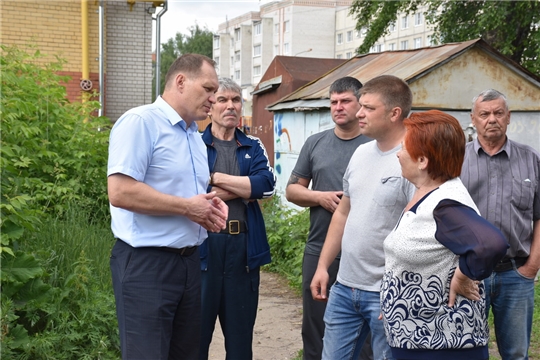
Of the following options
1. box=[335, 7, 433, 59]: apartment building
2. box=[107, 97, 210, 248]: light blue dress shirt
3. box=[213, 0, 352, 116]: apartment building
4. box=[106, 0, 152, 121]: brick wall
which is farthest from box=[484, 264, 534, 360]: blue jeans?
box=[335, 7, 433, 59]: apartment building

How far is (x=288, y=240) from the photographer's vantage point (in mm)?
8703

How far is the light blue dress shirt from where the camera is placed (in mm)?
3100

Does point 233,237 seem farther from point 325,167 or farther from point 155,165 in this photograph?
point 155,165

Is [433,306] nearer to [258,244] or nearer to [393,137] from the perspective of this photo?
[393,137]

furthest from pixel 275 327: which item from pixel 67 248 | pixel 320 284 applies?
pixel 320 284

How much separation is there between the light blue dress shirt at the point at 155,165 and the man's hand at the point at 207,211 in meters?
0.11

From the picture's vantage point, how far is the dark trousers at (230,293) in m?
4.14

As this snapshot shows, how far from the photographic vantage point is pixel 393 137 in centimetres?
343

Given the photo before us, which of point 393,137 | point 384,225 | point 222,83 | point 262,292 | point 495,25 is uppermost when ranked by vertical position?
point 495,25

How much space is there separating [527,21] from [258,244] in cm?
1378

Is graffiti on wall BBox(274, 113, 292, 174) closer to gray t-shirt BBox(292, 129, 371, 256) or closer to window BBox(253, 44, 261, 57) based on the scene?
gray t-shirt BBox(292, 129, 371, 256)

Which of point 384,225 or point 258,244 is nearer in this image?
point 384,225

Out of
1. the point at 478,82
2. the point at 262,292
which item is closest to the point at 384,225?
the point at 262,292

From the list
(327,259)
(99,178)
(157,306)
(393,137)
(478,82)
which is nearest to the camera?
(157,306)
